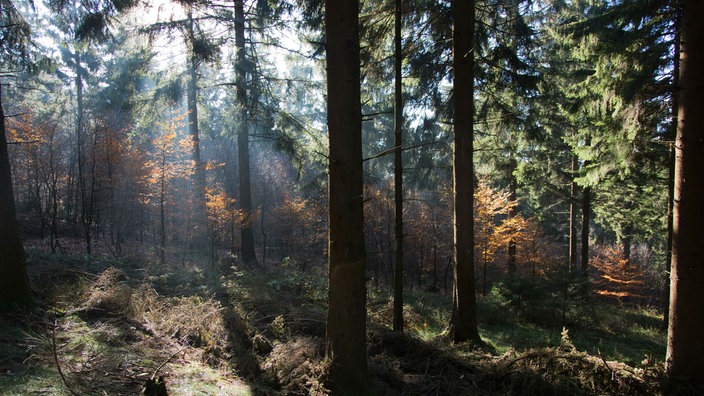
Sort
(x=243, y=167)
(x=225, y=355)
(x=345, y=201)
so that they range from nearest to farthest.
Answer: (x=345, y=201) → (x=225, y=355) → (x=243, y=167)

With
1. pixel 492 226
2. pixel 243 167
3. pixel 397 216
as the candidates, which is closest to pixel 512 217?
pixel 492 226

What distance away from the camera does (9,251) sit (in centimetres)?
590

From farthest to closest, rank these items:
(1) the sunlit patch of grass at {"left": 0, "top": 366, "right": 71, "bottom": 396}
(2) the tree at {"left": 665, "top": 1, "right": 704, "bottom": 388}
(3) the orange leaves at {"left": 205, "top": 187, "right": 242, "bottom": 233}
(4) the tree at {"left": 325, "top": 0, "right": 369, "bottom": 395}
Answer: (3) the orange leaves at {"left": 205, "top": 187, "right": 242, "bottom": 233} < (2) the tree at {"left": 665, "top": 1, "right": 704, "bottom": 388} < (4) the tree at {"left": 325, "top": 0, "right": 369, "bottom": 395} < (1) the sunlit patch of grass at {"left": 0, "top": 366, "right": 71, "bottom": 396}

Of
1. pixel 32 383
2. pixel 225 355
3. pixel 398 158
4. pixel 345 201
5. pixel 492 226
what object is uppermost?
pixel 398 158

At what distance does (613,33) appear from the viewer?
912cm

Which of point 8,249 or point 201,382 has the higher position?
point 8,249

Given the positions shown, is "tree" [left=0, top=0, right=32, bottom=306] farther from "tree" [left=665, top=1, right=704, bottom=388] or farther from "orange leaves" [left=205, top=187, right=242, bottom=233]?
"orange leaves" [left=205, top=187, right=242, bottom=233]

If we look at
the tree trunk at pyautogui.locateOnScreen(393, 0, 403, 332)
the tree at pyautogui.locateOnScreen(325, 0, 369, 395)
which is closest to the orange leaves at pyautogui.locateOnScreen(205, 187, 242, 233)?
the tree trunk at pyautogui.locateOnScreen(393, 0, 403, 332)

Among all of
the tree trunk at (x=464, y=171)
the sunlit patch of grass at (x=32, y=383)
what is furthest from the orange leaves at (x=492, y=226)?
the sunlit patch of grass at (x=32, y=383)

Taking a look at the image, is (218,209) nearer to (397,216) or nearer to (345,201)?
(397,216)

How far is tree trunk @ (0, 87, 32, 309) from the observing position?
578 centimetres

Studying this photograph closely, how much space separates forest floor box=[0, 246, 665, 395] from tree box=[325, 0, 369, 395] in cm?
36

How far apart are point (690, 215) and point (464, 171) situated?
342cm

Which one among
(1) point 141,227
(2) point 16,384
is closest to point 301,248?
(1) point 141,227
